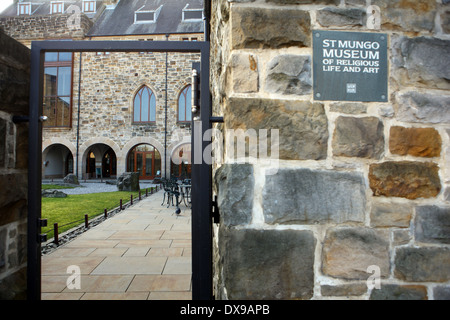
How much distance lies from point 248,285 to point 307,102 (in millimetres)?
980

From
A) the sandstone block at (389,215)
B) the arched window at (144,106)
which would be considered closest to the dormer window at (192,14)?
the arched window at (144,106)

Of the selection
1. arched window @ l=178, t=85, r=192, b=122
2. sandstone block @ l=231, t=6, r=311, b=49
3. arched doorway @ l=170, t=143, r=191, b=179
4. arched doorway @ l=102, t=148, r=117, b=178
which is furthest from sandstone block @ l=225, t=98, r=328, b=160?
arched doorway @ l=102, t=148, r=117, b=178

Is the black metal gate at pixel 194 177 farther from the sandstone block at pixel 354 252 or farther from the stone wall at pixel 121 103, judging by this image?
the stone wall at pixel 121 103

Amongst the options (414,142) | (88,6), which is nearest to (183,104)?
(88,6)

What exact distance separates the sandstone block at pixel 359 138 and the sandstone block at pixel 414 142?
7 cm

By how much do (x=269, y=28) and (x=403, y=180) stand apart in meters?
1.06

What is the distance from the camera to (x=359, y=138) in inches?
59.6

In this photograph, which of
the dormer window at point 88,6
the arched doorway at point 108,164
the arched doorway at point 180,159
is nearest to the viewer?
the arched doorway at point 180,159

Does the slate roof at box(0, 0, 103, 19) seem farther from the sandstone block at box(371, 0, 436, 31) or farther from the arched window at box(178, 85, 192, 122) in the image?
the sandstone block at box(371, 0, 436, 31)

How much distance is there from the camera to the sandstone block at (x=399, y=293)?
148 cm

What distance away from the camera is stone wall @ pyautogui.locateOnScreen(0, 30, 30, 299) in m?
1.72

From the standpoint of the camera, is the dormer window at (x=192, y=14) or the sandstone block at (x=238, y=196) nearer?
the sandstone block at (x=238, y=196)

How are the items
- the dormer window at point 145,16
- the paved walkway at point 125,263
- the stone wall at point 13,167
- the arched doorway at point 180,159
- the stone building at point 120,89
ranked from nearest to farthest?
the stone wall at point 13,167 → the paved walkway at point 125,263 → the arched doorway at point 180,159 → the stone building at point 120,89 → the dormer window at point 145,16

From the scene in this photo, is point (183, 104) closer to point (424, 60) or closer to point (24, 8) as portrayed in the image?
point (24, 8)
